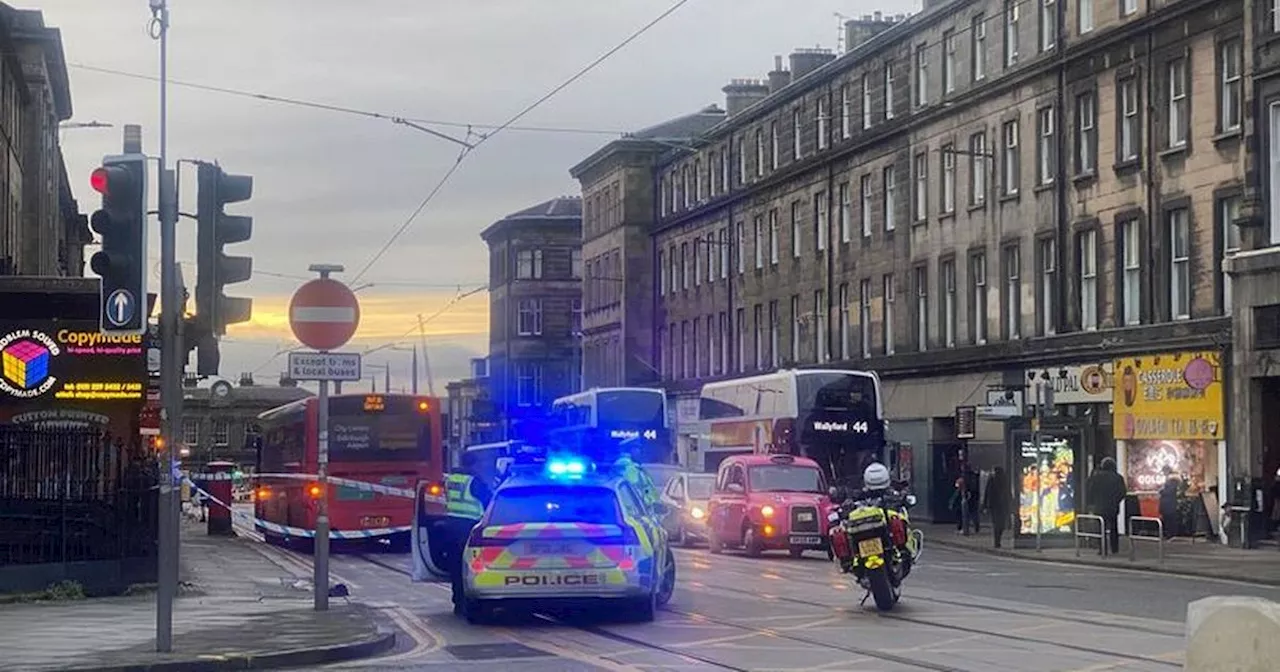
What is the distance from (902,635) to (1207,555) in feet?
66.4

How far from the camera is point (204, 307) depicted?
52.3ft

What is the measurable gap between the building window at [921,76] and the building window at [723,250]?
19021 millimetres

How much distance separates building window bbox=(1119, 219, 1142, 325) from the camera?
45.3m

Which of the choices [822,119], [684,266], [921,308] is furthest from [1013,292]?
[684,266]

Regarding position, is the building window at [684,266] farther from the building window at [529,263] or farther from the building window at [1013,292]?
the building window at [1013,292]

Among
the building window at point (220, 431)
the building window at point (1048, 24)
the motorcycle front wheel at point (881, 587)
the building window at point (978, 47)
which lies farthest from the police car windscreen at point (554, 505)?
the building window at point (220, 431)

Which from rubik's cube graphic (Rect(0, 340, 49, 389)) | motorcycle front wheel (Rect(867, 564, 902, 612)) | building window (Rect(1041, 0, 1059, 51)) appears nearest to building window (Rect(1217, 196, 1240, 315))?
building window (Rect(1041, 0, 1059, 51))

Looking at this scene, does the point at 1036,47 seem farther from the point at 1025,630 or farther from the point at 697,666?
the point at 697,666

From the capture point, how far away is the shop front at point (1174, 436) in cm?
4138

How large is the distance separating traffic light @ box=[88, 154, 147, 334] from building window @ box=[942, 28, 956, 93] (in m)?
42.8

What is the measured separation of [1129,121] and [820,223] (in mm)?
21239

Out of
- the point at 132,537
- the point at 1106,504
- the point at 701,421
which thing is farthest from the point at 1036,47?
the point at 132,537

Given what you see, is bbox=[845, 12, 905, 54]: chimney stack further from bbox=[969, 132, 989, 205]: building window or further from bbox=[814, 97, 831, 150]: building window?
bbox=[969, 132, 989, 205]: building window

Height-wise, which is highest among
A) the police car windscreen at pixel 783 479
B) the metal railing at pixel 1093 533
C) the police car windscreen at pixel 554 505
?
the police car windscreen at pixel 554 505
